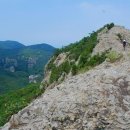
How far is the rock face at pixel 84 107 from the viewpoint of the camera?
17891 mm

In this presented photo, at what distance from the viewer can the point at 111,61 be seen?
76.6 feet

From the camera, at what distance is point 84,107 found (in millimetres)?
18438

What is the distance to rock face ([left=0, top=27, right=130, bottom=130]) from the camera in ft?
58.7

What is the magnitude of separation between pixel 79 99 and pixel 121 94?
190cm

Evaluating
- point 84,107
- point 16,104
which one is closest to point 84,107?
point 84,107

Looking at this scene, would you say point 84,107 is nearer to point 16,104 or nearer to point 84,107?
point 84,107

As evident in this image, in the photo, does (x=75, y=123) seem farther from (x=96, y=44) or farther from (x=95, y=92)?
(x=96, y=44)

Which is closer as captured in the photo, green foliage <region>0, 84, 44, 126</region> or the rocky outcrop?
the rocky outcrop

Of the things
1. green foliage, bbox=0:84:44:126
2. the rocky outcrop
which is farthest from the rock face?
green foliage, bbox=0:84:44:126

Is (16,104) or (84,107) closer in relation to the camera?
(84,107)

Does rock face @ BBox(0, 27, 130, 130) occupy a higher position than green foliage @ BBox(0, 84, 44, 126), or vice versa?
rock face @ BBox(0, 27, 130, 130)

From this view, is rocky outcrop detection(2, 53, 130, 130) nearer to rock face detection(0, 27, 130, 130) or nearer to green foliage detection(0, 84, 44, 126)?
rock face detection(0, 27, 130, 130)

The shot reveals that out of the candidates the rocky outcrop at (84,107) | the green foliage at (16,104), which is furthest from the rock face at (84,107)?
the green foliage at (16,104)

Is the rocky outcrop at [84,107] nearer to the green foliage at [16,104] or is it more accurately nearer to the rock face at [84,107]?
the rock face at [84,107]
